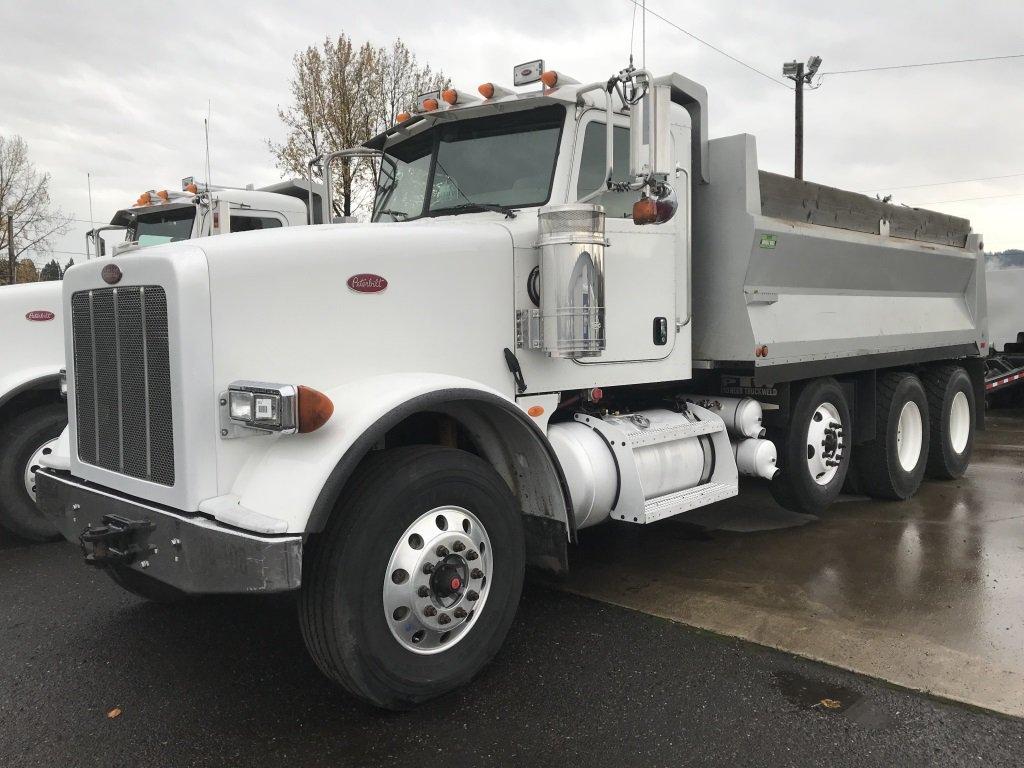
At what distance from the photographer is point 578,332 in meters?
3.81

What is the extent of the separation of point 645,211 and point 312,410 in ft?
6.30

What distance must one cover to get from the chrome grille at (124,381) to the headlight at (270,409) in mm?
245

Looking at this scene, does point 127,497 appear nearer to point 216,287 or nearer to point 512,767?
point 216,287

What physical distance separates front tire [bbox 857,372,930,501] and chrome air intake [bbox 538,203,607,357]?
4.09 meters

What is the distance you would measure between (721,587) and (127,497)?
320 centimetres

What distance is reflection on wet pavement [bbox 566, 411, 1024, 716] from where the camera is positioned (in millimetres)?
3779

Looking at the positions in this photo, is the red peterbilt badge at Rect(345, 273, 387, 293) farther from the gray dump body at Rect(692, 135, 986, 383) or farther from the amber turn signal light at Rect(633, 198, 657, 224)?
the gray dump body at Rect(692, 135, 986, 383)

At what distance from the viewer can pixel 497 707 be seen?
11.0 ft

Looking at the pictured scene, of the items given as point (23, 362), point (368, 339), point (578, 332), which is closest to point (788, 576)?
point (578, 332)

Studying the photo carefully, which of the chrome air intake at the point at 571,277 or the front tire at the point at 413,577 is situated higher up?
the chrome air intake at the point at 571,277

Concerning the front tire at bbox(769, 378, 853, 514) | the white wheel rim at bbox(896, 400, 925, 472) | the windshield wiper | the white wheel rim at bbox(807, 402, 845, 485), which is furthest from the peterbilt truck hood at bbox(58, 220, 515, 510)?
the white wheel rim at bbox(896, 400, 925, 472)

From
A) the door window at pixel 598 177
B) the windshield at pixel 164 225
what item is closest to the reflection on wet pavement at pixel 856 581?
the door window at pixel 598 177

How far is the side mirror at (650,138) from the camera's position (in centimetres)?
371

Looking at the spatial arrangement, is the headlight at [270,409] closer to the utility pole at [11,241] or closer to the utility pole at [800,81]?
the utility pole at [800,81]
